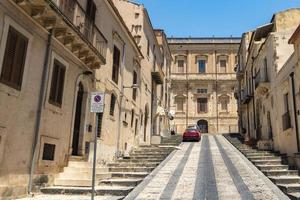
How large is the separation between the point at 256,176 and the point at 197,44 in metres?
39.5

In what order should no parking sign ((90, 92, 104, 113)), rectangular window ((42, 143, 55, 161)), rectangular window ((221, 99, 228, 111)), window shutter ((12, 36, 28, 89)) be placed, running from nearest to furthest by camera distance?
no parking sign ((90, 92, 104, 113)) → window shutter ((12, 36, 28, 89)) → rectangular window ((42, 143, 55, 161)) → rectangular window ((221, 99, 228, 111))

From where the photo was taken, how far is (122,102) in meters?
17.8

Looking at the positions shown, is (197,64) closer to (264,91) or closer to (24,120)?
(264,91)

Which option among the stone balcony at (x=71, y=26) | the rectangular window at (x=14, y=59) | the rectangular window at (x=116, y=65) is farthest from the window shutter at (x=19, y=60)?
the rectangular window at (x=116, y=65)

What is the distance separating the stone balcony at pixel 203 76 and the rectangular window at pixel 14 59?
134 feet

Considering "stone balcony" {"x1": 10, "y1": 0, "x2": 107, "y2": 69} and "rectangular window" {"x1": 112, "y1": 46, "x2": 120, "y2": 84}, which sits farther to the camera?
"rectangular window" {"x1": 112, "y1": 46, "x2": 120, "y2": 84}

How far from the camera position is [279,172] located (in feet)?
39.3

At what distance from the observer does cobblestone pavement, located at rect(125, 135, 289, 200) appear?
8500 millimetres

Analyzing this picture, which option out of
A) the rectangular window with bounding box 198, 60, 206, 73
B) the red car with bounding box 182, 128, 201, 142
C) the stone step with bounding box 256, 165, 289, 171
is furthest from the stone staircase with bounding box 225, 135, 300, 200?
the rectangular window with bounding box 198, 60, 206, 73

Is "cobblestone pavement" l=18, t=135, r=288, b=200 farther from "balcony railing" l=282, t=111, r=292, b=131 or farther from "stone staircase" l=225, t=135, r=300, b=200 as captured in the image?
"balcony railing" l=282, t=111, r=292, b=131

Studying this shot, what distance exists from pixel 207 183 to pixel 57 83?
599cm

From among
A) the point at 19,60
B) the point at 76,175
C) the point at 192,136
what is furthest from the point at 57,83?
the point at 192,136

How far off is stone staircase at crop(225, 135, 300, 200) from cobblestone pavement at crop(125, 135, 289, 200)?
27 cm

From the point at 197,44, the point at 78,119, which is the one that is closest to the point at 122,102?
the point at 78,119
